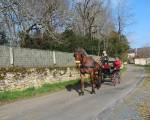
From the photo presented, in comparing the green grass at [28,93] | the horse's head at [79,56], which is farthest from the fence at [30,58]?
the horse's head at [79,56]

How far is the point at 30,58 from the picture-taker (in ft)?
82.9

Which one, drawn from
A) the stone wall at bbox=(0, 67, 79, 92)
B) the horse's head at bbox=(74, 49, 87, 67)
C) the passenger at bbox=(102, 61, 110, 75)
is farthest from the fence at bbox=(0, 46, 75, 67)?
the horse's head at bbox=(74, 49, 87, 67)

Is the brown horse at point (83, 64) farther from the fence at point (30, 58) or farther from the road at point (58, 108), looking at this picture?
the fence at point (30, 58)

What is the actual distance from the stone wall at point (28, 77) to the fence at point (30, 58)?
616 mm

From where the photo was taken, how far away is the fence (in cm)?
2209

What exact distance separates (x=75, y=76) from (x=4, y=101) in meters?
15.3

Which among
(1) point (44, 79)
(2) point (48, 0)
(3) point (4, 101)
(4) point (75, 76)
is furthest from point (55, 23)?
(3) point (4, 101)

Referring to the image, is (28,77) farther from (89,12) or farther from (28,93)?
(89,12)

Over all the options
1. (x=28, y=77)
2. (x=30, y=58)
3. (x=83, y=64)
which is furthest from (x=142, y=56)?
(x=83, y=64)

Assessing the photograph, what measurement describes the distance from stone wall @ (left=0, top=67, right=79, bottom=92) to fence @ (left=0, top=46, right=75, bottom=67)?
2.02ft

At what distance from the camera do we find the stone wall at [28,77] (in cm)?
2066

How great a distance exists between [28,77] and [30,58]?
7.63 feet

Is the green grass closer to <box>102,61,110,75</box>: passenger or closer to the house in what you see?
<box>102,61,110,75</box>: passenger

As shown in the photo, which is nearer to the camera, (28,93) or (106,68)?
(28,93)
